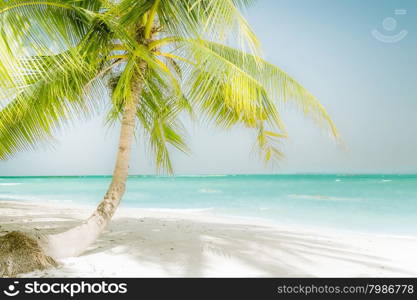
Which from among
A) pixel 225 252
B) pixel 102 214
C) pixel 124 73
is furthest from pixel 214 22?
pixel 225 252

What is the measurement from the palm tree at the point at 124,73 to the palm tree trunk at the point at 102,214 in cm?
1

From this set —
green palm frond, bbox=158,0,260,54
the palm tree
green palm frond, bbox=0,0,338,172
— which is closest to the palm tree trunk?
the palm tree

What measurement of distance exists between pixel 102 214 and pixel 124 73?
1.58 m

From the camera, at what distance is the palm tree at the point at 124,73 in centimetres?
286

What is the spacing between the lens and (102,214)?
3967 millimetres

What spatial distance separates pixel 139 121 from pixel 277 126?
7.21ft

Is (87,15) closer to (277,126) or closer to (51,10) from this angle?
(51,10)

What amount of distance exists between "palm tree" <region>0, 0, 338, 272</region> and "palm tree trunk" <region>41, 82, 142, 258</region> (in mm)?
11

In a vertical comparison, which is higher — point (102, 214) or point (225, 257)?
point (102, 214)

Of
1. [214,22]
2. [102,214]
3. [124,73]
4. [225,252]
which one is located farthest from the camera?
[225,252]

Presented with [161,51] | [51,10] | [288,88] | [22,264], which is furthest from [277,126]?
[22,264]

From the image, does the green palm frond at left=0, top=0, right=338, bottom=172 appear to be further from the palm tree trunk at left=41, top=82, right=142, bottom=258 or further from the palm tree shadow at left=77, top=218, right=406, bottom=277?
the palm tree shadow at left=77, top=218, right=406, bottom=277

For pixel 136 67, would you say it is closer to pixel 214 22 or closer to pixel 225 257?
pixel 214 22

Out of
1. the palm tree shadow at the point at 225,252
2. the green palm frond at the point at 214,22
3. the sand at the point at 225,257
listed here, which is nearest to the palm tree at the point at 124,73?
the green palm frond at the point at 214,22
